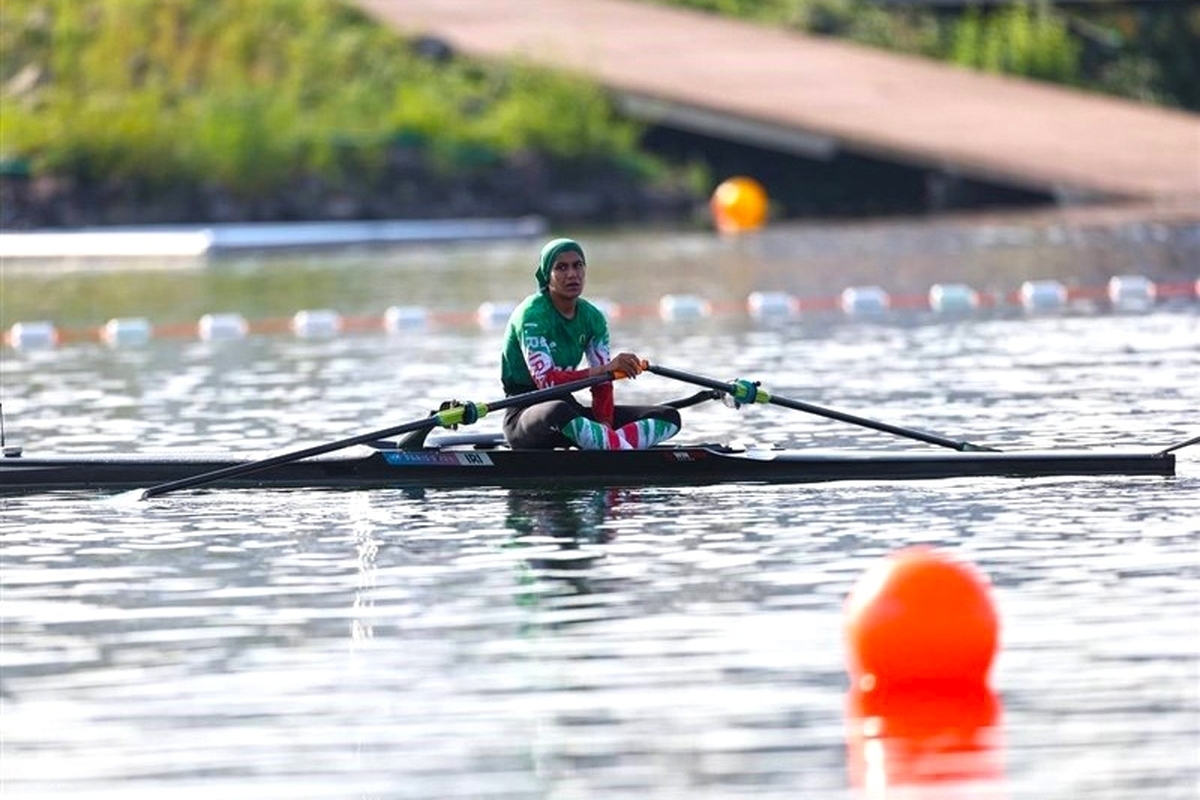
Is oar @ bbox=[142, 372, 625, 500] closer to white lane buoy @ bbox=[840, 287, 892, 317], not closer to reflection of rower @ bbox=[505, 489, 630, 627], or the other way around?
reflection of rower @ bbox=[505, 489, 630, 627]

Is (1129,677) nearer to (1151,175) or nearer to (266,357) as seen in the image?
(266,357)

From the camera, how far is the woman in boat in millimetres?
14125

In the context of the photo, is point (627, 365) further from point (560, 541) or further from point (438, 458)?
point (560, 541)

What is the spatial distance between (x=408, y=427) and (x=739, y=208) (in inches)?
1088

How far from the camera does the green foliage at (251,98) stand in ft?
143

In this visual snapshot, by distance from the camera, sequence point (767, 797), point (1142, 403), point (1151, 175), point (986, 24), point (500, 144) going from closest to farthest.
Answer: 1. point (767, 797)
2. point (1142, 403)
3. point (1151, 175)
4. point (500, 144)
5. point (986, 24)

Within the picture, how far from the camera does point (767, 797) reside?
809 centimetres

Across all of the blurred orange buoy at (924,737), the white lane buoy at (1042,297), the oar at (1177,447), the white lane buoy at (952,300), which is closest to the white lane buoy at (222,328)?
the white lane buoy at (952,300)

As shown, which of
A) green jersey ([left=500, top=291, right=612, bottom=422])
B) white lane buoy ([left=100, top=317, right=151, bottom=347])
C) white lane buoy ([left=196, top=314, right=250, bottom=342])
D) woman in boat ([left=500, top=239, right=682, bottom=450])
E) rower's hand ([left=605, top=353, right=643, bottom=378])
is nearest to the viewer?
rower's hand ([left=605, top=353, right=643, bottom=378])

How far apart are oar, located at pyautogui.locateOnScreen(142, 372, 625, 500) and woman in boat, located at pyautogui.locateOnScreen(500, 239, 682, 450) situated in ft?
0.43

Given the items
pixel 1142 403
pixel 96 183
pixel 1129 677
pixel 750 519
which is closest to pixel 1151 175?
pixel 96 183

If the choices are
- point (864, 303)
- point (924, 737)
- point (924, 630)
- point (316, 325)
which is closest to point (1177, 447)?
point (924, 630)

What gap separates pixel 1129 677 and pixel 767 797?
1.78 meters


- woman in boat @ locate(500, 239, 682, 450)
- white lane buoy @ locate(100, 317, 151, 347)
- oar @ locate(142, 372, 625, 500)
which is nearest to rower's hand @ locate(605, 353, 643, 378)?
oar @ locate(142, 372, 625, 500)
